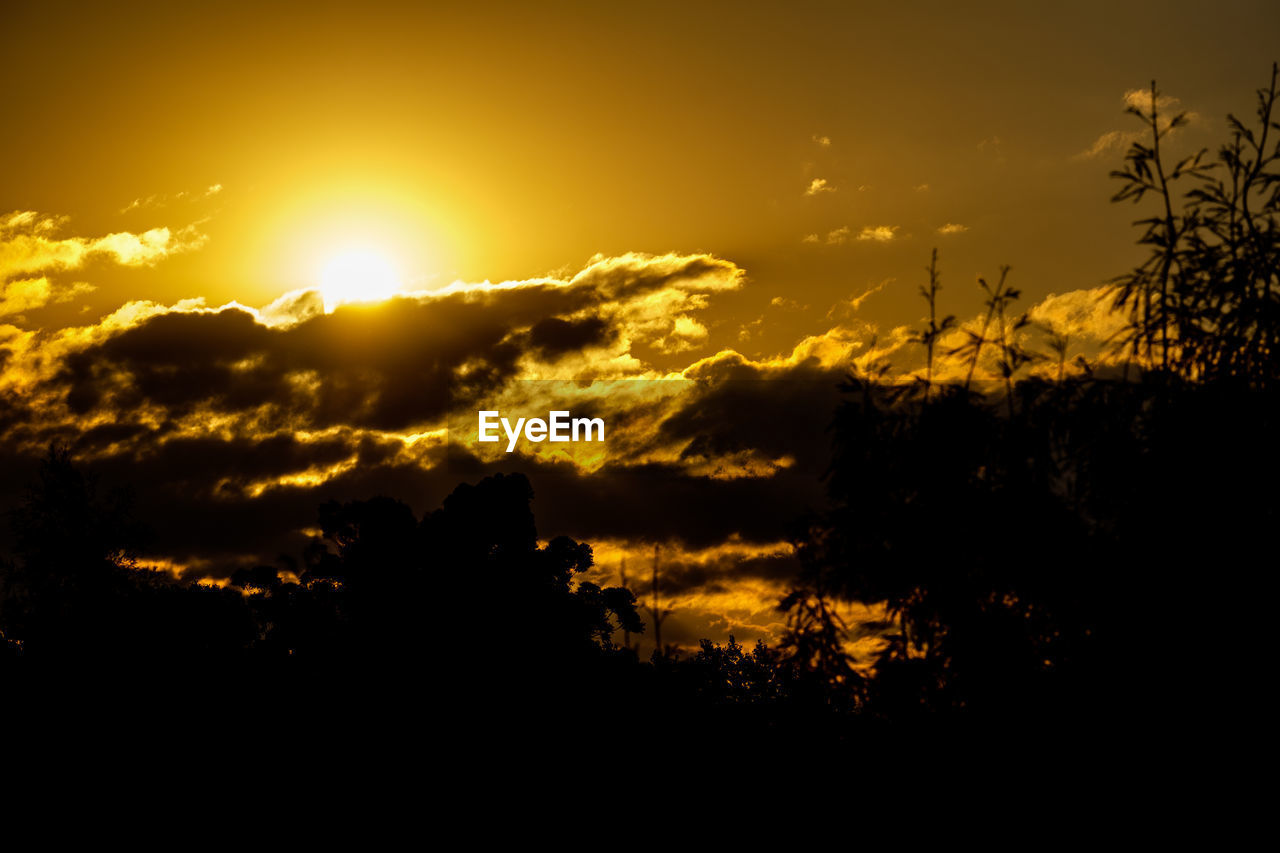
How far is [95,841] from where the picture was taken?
25.4 metres

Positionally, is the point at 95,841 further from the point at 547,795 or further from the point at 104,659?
the point at 104,659

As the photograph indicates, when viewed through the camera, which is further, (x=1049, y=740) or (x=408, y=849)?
(x=408, y=849)

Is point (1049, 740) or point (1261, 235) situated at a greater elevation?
point (1261, 235)

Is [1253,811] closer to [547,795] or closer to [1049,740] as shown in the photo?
[1049,740]

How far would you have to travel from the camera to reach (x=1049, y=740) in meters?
11.8

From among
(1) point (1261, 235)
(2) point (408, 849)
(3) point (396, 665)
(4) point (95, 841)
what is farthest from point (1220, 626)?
(3) point (396, 665)

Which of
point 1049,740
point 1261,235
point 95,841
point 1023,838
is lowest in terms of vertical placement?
point 95,841

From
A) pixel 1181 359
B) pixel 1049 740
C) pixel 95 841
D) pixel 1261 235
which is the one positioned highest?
pixel 1261 235

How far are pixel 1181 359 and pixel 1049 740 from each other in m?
4.75

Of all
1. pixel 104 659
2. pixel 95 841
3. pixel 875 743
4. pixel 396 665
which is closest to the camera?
pixel 875 743

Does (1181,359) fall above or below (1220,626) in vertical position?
above

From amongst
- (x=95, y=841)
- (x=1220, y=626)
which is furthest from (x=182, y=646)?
(x=1220, y=626)

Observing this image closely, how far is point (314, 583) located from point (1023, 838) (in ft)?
161

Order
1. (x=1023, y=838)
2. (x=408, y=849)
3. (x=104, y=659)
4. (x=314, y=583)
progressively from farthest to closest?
(x=314, y=583) → (x=104, y=659) → (x=408, y=849) → (x=1023, y=838)
